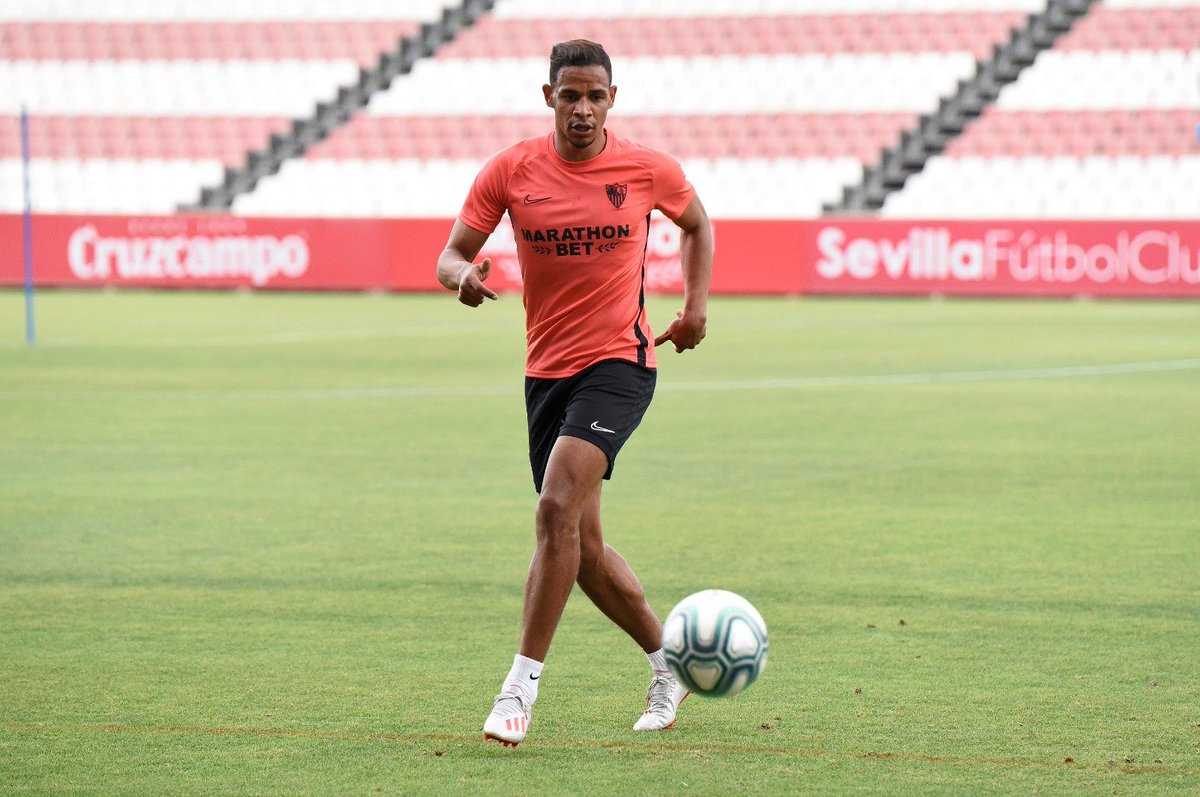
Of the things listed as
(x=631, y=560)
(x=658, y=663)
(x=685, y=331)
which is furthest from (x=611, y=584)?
(x=631, y=560)

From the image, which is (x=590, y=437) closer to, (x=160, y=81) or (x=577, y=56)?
(x=577, y=56)

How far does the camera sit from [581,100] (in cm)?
603

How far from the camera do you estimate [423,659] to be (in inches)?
276

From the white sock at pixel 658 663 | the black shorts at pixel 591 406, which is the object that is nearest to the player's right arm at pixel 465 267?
the black shorts at pixel 591 406

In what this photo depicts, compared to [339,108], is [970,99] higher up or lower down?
lower down

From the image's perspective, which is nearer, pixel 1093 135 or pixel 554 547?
pixel 554 547

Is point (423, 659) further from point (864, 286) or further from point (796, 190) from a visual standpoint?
point (796, 190)

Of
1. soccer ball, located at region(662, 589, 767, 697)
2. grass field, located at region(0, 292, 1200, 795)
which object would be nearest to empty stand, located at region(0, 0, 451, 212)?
grass field, located at region(0, 292, 1200, 795)

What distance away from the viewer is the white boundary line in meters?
17.0

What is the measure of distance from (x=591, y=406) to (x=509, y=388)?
38.2 feet

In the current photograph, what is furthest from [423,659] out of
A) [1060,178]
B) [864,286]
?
[1060,178]

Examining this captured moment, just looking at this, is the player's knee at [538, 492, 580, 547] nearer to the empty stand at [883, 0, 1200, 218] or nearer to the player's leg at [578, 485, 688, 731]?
the player's leg at [578, 485, 688, 731]

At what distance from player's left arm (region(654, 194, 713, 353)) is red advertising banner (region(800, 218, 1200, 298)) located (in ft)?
83.3

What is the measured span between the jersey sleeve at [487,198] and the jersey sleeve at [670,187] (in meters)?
0.50
